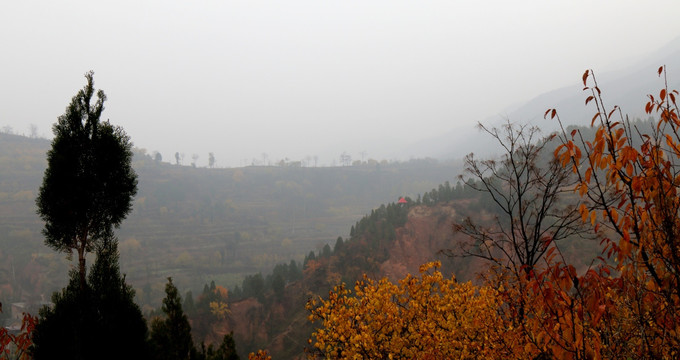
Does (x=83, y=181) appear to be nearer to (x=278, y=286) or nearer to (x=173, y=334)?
(x=173, y=334)

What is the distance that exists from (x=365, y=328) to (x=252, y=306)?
68.0 metres

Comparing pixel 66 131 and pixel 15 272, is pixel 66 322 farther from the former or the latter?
pixel 15 272

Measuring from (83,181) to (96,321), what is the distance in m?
5.13

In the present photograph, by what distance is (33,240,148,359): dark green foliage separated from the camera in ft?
39.9

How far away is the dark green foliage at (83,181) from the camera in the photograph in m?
13.1

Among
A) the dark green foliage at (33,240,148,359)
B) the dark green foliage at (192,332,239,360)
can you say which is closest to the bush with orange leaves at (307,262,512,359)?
the dark green foliage at (33,240,148,359)

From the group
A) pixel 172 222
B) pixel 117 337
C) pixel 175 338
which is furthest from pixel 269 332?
pixel 172 222

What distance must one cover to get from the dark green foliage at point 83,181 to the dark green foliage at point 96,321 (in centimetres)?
54

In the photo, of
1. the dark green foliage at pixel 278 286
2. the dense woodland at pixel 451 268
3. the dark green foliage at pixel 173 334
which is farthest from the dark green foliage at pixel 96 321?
the dark green foliage at pixel 278 286

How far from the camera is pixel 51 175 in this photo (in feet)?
42.7

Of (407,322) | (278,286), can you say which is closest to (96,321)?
(407,322)

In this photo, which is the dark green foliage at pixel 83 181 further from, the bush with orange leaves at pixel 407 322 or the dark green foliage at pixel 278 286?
the dark green foliage at pixel 278 286

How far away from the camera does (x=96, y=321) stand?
41.3ft

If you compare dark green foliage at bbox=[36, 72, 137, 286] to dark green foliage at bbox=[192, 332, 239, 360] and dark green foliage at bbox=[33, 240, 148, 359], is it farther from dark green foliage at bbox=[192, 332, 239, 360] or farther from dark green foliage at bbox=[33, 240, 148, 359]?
dark green foliage at bbox=[192, 332, 239, 360]
